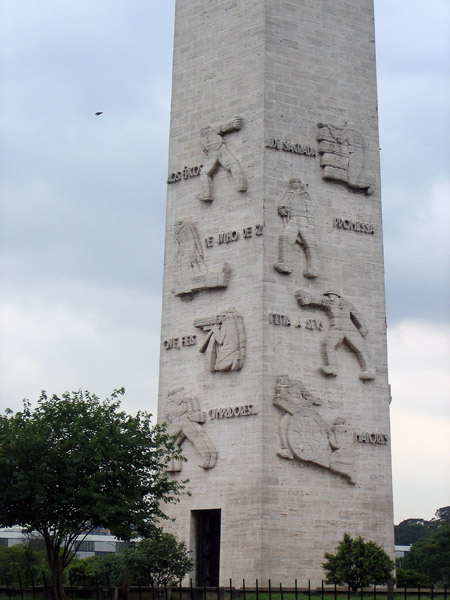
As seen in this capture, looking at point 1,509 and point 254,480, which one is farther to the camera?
point 254,480

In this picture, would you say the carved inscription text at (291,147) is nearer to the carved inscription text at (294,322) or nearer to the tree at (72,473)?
the carved inscription text at (294,322)

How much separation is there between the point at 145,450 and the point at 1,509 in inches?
142

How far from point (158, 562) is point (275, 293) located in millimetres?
7912

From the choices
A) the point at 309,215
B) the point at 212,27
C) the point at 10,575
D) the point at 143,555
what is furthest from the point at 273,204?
the point at 10,575

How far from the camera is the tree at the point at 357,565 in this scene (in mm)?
28719

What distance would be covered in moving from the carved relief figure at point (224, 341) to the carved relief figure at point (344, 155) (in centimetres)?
521

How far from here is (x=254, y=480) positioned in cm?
3012

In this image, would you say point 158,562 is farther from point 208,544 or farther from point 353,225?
point 353,225

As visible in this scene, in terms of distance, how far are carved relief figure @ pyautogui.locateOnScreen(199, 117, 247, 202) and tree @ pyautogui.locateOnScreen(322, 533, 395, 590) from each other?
35.2 ft

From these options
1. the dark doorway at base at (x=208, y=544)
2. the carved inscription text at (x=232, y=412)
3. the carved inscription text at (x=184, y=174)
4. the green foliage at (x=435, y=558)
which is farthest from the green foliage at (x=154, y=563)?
the green foliage at (x=435, y=558)

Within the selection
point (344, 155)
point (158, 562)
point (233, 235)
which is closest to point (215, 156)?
point (233, 235)

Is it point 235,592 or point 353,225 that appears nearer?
point 235,592

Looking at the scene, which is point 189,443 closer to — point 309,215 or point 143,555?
point 143,555

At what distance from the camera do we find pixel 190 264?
33250 mm
